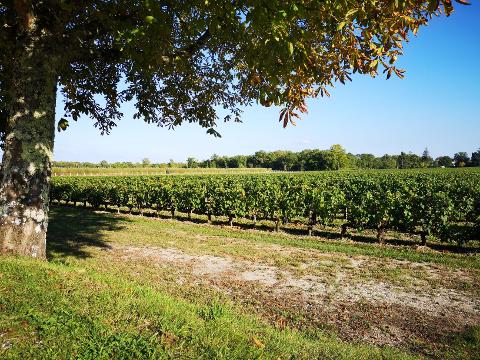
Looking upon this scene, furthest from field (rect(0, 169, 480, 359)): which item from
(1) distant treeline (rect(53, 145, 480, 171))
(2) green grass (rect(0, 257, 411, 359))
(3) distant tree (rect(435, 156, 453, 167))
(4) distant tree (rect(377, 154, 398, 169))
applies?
(3) distant tree (rect(435, 156, 453, 167))

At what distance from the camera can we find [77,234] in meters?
13.6

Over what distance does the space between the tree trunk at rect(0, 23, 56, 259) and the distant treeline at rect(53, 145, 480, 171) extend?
4795 inches

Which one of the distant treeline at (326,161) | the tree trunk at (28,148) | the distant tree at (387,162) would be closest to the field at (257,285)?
the tree trunk at (28,148)

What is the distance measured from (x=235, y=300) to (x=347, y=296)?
8.46 feet

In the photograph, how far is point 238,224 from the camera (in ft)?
62.3

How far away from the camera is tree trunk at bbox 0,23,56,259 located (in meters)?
5.75

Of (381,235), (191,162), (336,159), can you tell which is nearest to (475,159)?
(336,159)

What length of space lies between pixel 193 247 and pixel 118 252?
260 centimetres

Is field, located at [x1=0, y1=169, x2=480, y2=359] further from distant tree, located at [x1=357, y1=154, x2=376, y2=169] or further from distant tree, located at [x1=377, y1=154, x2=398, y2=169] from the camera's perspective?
distant tree, located at [x1=377, y1=154, x2=398, y2=169]

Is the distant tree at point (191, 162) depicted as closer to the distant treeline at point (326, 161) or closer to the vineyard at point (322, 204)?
the distant treeline at point (326, 161)

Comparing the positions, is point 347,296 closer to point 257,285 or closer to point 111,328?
point 257,285

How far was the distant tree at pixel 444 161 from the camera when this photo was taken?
160950 millimetres

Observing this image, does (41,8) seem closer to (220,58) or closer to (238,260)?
(220,58)

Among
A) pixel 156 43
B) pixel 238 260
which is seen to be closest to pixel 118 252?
pixel 238 260
